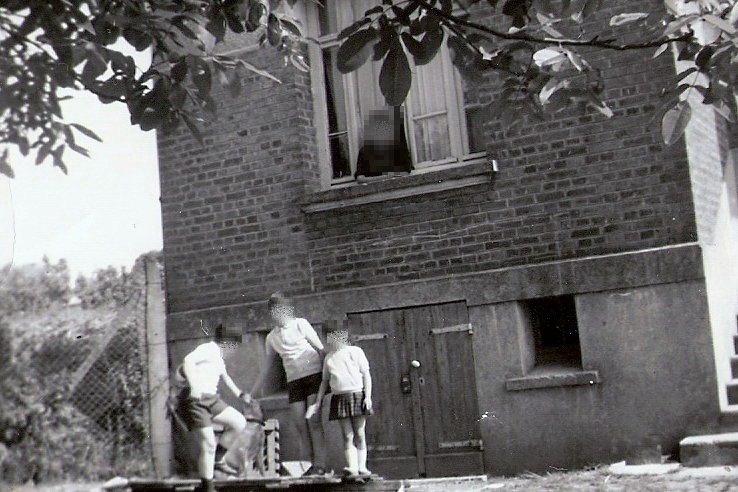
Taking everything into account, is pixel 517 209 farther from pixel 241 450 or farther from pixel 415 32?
pixel 415 32

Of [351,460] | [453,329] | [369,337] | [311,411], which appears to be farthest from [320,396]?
[453,329]

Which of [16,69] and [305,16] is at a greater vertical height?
[305,16]

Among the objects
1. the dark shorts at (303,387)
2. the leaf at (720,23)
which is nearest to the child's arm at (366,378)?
the dark shorts at (303,387)

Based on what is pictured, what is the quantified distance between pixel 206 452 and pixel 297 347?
127 centimetres

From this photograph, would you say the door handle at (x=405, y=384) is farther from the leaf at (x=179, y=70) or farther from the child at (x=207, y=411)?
the leaf at (x=179, y=70)

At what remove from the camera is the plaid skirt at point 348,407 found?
8367 millimetres

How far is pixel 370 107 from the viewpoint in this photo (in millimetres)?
9484

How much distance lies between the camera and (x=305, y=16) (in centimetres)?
981

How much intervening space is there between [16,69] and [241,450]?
20.5ft

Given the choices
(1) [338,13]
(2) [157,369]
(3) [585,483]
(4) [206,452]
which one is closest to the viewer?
(3) [585,483]

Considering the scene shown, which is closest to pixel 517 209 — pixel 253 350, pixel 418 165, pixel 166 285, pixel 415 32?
pixel 418 165

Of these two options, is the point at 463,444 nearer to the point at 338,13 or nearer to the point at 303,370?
the point at 303,370

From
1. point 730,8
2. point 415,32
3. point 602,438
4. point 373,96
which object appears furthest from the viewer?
point 373,96

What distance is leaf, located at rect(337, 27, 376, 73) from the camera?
3.64 metres
